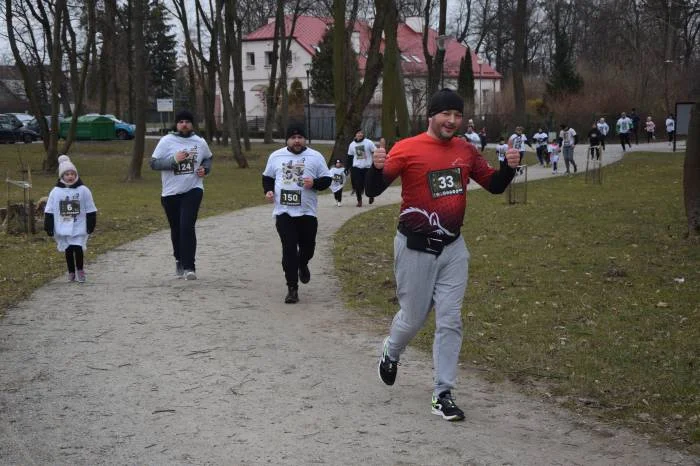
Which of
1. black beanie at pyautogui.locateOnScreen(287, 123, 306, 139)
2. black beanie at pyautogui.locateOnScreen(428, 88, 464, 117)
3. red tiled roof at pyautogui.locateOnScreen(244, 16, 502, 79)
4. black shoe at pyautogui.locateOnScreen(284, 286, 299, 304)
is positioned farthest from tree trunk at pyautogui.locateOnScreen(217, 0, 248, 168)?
red tiled roof at pyautogui.locateOnScreen(244, 16, 502, 79)

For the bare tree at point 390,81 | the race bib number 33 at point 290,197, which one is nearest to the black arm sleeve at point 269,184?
the race bib number 33 at point 290,197

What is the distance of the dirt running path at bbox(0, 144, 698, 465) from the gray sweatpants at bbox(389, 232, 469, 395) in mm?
374

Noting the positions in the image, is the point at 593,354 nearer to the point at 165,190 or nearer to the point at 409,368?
the point at 409,368

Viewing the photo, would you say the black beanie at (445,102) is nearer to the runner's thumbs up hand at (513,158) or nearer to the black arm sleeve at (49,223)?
the runner's thumbs up hand at (513,158)

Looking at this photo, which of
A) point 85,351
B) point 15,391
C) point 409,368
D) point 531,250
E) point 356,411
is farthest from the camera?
point 531,250

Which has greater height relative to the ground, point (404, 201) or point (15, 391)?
point (404, 201)

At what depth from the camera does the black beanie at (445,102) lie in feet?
20.1

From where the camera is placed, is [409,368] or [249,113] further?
[249,113]

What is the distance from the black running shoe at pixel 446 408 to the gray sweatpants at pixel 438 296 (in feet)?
0.14

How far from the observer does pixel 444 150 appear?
623cm

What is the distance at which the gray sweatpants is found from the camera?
612cm

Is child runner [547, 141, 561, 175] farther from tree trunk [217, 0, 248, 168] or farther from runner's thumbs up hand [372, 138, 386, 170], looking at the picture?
runner's thumbs up hand [372, 138, 386, 170]

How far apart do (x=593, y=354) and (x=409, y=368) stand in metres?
1.53

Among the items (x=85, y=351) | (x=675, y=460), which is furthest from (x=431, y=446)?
(x=85, y=351)
